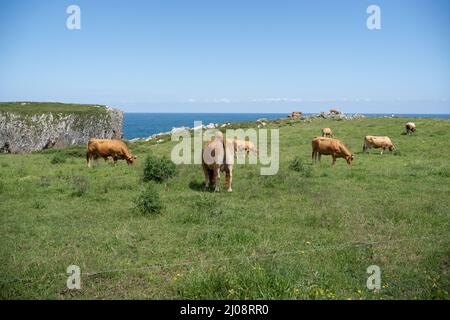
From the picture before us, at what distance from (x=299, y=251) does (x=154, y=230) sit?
146 inches

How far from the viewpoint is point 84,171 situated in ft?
61.6

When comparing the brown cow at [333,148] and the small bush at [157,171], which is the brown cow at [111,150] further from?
the brown cow at [333,148]

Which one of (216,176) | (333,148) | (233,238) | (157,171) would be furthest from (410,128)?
(233,238)

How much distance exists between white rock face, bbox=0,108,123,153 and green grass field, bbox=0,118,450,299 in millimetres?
34015

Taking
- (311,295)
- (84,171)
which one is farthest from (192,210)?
(84,171)

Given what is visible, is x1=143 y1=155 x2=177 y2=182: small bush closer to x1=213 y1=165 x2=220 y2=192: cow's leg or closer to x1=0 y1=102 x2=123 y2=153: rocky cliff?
x1=213 y1=165 x2=220 y2=192: cow's leg

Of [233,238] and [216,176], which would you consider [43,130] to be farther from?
[233,238]

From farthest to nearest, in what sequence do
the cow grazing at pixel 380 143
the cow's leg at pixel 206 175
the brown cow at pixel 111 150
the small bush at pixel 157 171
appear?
the cow grazing at pixel 380 143 → the brown cow at pixel 111 150 → the small bush at pixel 157 171 → the cow's leg at pixel 206 175

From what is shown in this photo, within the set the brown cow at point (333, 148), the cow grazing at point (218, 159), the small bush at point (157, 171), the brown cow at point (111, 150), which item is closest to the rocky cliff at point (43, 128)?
the brown cow at point (111, 150)

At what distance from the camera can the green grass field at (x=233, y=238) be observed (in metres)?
6.06

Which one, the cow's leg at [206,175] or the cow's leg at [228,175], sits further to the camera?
the cow's leg at [206,175]

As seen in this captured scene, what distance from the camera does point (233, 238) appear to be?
8.46 meters

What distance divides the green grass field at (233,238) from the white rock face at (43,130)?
34015mm
